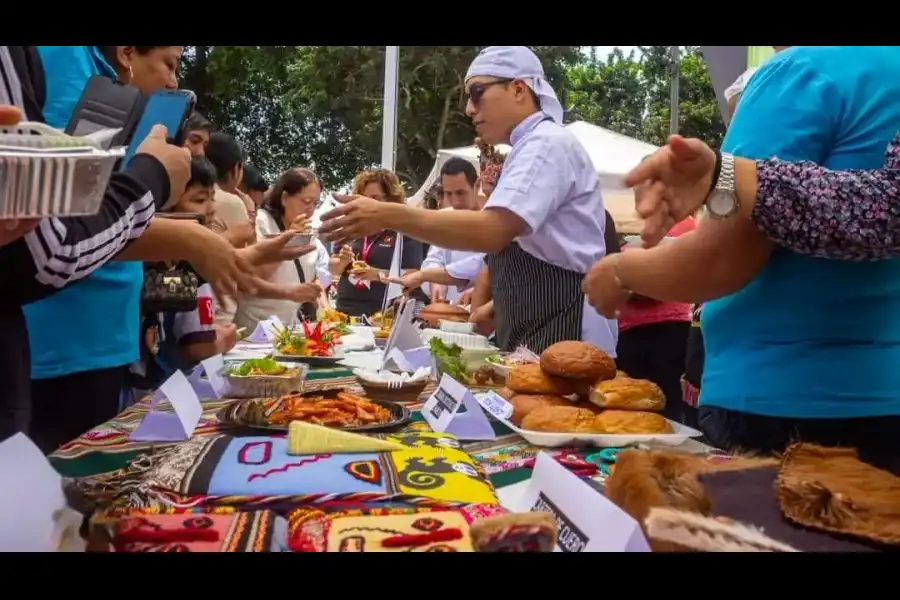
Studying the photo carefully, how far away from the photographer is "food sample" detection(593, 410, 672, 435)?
4.68 ft

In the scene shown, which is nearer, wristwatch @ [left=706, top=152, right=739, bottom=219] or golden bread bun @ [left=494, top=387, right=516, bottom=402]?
wristwatch @ [left=706, top=152, right=739, bottom=219]

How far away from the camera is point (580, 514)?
30.7 inches

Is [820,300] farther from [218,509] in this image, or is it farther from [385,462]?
[218,509]

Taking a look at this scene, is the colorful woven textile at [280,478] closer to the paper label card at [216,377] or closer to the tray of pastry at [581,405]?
the tray of pastry at [581,405]

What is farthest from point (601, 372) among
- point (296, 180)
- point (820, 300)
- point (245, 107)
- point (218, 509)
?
point (245, 107)

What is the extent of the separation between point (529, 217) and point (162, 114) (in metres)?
1.16

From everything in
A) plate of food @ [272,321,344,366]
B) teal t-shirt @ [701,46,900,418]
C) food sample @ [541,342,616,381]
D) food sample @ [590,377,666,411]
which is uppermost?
teal t-shirt @ [701,46,900,418]

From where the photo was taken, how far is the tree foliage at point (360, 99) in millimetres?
16453

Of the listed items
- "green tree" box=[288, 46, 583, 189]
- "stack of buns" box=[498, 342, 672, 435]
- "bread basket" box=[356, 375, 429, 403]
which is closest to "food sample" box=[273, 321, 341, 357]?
"bread basket" box=[356, 375, 429, 403]

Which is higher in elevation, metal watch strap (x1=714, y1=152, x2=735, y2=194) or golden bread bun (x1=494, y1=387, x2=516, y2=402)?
metal watch strap (x1=714, y1=152, x2=735, y2=194)

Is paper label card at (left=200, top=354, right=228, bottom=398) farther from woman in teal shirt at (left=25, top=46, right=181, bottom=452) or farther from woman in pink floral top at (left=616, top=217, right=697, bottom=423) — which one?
woman in pink floral top at (left=616, top=217, right=697, bottom=423)

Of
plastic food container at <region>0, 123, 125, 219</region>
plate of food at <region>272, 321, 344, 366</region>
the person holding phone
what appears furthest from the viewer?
the person holding phone

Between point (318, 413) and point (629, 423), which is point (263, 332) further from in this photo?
point (629, 423)

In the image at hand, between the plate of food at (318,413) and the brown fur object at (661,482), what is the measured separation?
2.07ft
